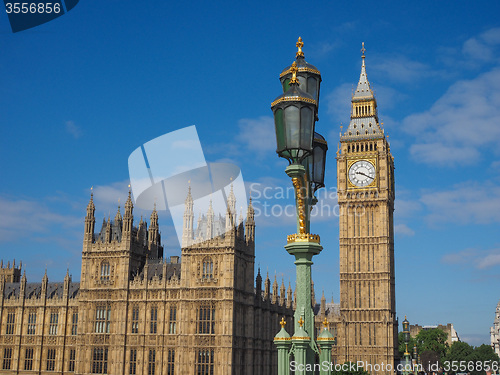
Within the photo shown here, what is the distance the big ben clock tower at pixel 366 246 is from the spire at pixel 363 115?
0.50 ft

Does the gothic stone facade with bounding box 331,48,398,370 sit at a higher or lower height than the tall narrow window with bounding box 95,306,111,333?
higher

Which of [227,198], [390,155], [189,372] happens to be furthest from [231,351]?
[390,155]

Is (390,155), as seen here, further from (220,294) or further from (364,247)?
(220,294)

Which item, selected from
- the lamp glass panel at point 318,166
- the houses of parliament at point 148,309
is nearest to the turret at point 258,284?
the houses of parliament at point 148,309

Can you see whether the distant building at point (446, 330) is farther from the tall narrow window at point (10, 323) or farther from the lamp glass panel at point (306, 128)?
the lamp glass panel at point (306, 128)

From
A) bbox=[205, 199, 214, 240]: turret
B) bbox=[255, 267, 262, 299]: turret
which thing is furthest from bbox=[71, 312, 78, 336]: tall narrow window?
bbox=[255, 267, 262, 299]: turret

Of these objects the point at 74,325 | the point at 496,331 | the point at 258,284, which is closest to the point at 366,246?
the point at 258,284

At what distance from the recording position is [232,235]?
63.5 m

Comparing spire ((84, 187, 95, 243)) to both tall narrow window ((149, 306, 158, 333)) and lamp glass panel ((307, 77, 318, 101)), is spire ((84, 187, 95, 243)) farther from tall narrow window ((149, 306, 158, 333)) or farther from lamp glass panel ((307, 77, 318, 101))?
lamp glass panel ((307, 77, 318, 101))

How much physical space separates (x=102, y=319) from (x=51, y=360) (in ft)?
34.2

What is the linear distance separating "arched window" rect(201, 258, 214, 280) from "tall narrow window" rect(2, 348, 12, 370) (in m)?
27.2

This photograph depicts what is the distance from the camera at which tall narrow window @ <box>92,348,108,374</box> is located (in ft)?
214

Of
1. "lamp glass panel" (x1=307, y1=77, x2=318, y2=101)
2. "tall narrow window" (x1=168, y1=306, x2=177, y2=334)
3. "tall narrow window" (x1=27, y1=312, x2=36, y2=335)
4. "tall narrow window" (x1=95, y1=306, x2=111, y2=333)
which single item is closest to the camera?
"lamp glass panel" (x1=307, y1=77, x2=318, y2=101)

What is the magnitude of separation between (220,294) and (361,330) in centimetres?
3267
